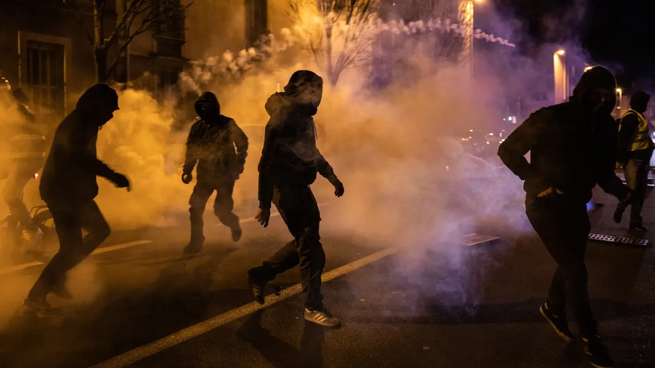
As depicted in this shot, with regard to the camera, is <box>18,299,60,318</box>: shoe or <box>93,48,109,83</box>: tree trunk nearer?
<box>18,299,60,318</box>: shoe

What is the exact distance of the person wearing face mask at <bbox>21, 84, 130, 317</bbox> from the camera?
3.95 metres

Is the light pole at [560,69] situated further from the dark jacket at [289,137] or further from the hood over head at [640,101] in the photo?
the dark jacket at [289,137]

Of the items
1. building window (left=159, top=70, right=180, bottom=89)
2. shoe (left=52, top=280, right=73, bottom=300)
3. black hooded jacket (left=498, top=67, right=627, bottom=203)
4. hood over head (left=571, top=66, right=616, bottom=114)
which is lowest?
shoe (left=52, top=280, right=73, bottom=300)

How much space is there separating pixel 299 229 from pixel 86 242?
1691 millimetres

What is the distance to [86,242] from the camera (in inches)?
162

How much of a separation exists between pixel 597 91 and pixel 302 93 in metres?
1.79

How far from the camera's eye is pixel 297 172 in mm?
3680

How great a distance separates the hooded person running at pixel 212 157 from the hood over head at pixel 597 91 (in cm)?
350

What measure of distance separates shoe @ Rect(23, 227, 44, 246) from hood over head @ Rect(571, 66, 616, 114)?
555 cm

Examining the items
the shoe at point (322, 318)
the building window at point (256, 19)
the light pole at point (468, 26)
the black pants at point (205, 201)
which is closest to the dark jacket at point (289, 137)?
the shoe at point (322, 318)

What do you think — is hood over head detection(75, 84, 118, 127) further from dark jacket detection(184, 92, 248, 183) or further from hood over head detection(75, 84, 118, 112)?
dark jacket detection(184, 92, 248, 183)

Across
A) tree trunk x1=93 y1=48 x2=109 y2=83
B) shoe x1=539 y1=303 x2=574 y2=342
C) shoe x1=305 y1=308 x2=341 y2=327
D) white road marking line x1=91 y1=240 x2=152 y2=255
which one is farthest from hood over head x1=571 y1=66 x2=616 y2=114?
tree trunk x1=93 y1=48 x2=109 y2=83

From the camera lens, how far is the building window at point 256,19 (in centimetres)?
2062

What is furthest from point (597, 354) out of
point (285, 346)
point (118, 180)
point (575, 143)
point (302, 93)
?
point (118, 180)
